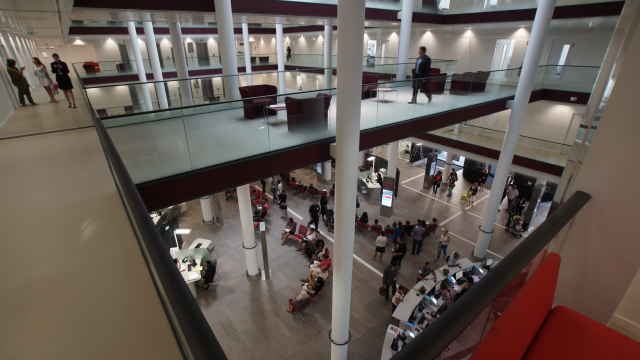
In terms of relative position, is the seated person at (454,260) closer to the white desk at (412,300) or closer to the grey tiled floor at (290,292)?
the white desk at (412,300)

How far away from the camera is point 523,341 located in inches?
42.7

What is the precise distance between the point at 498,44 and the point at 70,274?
64.2 feet

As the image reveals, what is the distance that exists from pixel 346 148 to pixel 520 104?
7.04 m

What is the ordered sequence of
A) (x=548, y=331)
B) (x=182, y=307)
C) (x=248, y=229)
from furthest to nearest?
(x=248, y=229), (x=548, y=331), (x=182, y=307)

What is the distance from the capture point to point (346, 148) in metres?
5.14

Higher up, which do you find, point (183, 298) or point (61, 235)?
point (183, 298)

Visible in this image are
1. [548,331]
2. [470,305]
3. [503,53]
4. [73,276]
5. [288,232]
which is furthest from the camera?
[503,53]

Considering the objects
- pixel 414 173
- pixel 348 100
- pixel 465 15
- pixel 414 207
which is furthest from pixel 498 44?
pixel 348 100

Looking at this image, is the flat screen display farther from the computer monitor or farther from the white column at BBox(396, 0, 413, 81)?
the white column at BBox(396, 0, 413, 81)

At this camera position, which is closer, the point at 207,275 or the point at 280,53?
the point at 207,275

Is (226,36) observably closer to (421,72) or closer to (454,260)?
(421,72)

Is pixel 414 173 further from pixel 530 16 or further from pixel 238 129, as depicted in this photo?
pixel 238 129

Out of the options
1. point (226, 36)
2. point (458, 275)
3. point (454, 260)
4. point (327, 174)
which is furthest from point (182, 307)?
point (327, 174)

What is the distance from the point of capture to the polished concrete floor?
1227 millimetres
